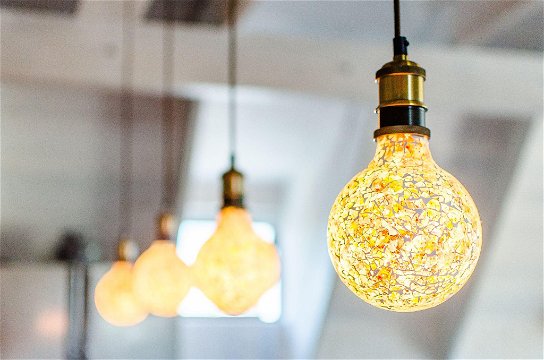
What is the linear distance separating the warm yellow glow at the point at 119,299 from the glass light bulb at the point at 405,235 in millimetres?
2564

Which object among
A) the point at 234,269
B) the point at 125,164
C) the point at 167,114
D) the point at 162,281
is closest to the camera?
the point at 234,269

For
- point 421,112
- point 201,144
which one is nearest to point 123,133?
point 201,144

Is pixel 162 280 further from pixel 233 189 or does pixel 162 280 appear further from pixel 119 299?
pixel 119 299

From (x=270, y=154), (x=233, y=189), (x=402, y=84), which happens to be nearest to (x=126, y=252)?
(x=233, y=189)

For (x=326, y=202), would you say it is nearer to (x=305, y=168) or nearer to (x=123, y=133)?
(x=305, y=168)

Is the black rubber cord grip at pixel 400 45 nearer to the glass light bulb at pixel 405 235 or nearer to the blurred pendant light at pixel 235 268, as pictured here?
the glass light bulb at pixel 405 235

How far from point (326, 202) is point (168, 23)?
2628 millimetres

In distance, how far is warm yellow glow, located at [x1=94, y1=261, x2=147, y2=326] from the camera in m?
3.91

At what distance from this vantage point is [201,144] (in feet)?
21.1

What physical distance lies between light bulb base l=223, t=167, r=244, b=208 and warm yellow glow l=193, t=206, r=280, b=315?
8.0 inches

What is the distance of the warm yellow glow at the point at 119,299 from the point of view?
391 cm

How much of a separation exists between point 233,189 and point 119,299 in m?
1.52

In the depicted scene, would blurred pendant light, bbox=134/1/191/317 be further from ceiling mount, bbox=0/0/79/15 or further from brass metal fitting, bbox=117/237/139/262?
ceiling mount, bbox=0/0/79/15

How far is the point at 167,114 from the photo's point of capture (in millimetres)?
6215
